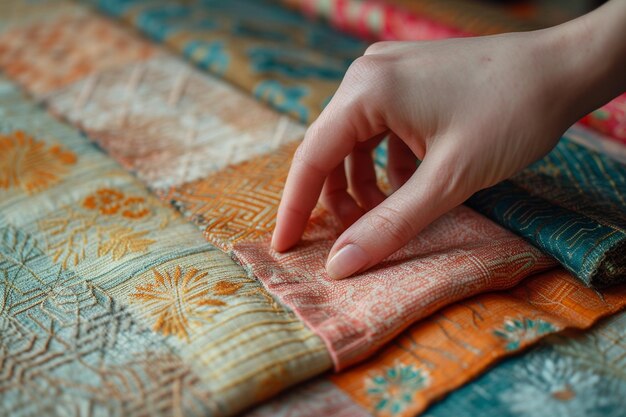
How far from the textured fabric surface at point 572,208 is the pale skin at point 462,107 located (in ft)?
0.26

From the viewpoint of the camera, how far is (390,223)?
0.63m

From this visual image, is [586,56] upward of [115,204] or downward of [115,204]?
upward

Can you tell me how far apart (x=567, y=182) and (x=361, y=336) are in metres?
0.41

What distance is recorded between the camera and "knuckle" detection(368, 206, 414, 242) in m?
0.63

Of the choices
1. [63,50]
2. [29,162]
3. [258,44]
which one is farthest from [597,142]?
[63,50]

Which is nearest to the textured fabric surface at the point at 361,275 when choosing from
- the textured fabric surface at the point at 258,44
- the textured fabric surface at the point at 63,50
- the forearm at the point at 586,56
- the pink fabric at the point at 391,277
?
the pink fabric at the point at 391,277

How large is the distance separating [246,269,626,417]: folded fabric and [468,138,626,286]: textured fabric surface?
1.9 inches

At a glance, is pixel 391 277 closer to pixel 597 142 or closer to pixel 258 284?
pixel 258 284

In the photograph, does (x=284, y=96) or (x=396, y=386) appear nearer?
(x=396, y=386)

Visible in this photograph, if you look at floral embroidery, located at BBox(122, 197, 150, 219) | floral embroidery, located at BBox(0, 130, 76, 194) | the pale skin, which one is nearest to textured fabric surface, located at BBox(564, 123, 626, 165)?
the pale skin

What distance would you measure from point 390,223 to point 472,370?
0.55 feet

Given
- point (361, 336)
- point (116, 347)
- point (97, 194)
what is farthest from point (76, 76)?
point (361, 336)

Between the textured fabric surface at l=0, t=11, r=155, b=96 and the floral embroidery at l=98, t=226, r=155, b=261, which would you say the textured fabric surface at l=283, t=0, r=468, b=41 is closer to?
the textured fabric surface at l=0, t=11, r=155, b=96

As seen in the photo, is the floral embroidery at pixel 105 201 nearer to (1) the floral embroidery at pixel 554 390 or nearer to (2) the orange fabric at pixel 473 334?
(2) the orange fabric at pixel 473 334
